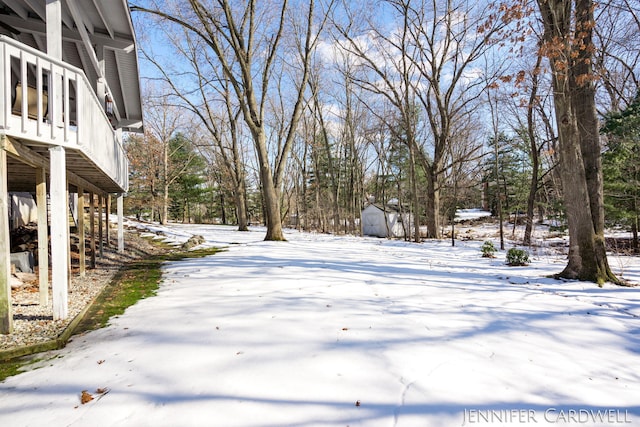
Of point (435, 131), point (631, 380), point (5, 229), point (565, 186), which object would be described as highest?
point (435, 131)

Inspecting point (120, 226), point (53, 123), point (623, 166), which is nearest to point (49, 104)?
point (53, 123)

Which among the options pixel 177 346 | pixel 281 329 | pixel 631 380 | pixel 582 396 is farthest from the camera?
pixel 281 329

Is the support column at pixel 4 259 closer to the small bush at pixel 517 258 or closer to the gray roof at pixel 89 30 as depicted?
the gray roof at pixel 89 30

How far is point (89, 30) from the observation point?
21.5 ft

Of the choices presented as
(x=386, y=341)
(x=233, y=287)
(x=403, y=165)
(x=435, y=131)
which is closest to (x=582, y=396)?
(x=386, y=341)

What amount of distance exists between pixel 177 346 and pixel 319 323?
1.31 m

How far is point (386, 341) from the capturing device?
291cm

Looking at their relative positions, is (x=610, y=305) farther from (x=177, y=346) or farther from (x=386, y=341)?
(x=177, y=346)

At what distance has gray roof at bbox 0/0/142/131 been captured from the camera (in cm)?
591

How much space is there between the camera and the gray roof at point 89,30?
591 centimetres

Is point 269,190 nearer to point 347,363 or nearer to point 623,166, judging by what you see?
point 347,363

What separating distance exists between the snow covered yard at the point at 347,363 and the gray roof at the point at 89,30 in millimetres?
4930

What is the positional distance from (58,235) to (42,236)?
0.35 m

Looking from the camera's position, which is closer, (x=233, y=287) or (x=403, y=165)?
(x=233, y=287)
